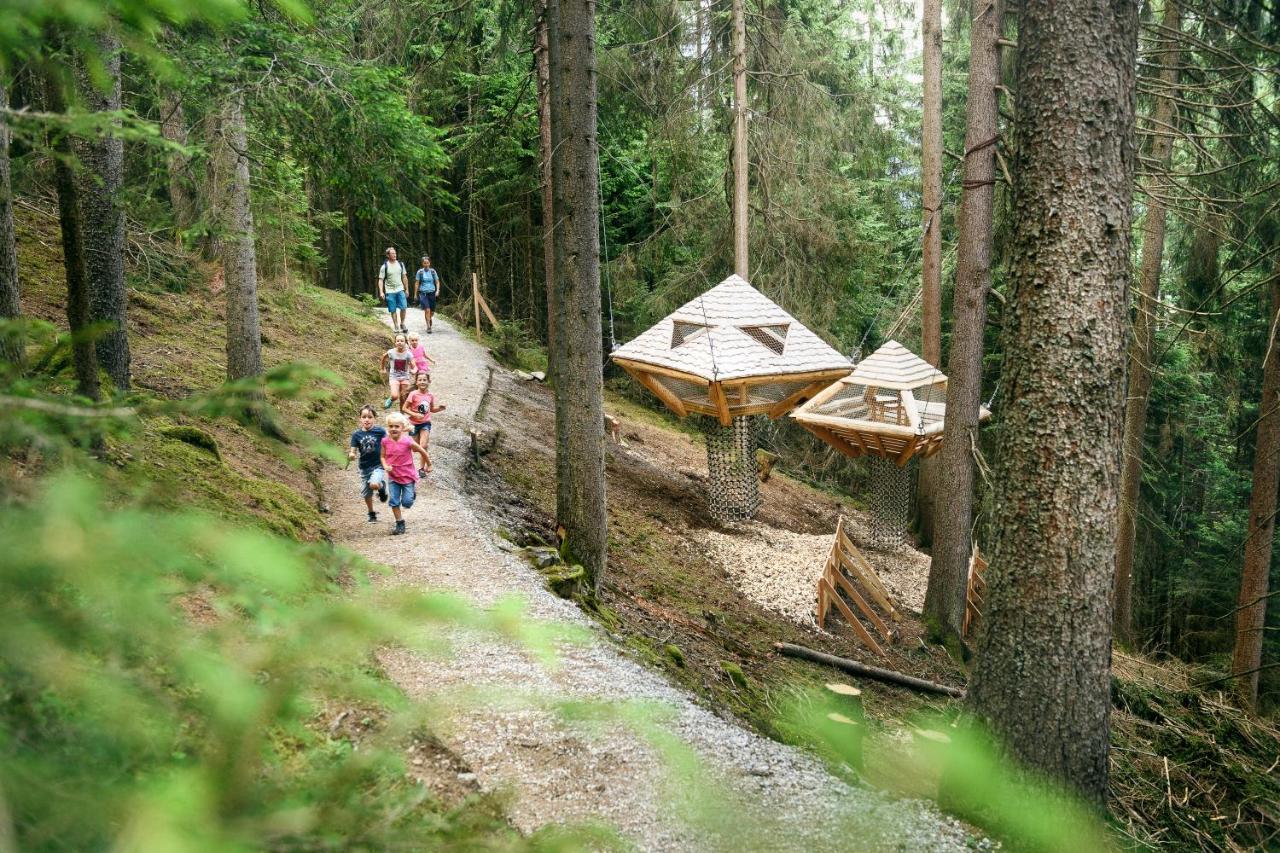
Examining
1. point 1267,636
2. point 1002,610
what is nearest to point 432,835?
point 1002,610

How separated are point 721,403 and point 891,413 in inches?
166

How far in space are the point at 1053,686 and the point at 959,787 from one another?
11.9 ft

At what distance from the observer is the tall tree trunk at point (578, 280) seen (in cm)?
756

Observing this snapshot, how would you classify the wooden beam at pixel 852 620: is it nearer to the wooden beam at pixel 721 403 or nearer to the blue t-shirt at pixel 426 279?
the wooden beam at pixel 721 403

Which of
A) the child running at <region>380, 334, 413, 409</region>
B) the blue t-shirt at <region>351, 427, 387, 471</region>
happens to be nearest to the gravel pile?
the child running at <region>380, 334, 413, 409</region>

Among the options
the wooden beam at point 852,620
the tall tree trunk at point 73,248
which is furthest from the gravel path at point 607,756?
the wooden beam at point 852,620

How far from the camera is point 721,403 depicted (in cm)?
1210

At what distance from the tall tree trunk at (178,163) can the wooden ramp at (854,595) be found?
8.07 m

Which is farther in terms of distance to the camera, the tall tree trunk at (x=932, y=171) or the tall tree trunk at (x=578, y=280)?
the tall tree trunk at (x=932, y=171)

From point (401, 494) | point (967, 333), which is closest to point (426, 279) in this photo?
point (401, 494)

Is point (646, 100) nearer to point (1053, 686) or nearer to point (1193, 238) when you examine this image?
point (1193, 238)

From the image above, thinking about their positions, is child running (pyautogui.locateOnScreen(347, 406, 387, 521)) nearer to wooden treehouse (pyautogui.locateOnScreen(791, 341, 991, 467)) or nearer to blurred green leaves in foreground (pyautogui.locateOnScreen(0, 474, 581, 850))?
wooden treehouse (pyautogui.locateOnScreen(791, 341, 991, 467))

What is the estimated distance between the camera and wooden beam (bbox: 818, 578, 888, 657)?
32.9ft

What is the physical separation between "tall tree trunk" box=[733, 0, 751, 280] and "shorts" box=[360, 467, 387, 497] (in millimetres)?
8687
